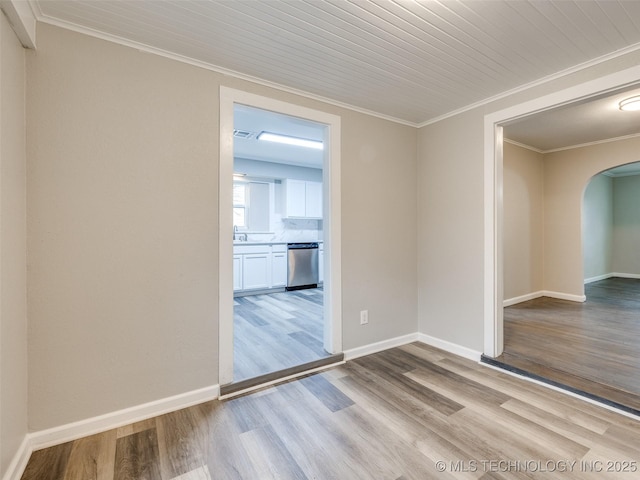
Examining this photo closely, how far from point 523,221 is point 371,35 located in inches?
167

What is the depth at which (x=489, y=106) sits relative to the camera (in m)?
2.68

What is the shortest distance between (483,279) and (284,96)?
7.80 ft

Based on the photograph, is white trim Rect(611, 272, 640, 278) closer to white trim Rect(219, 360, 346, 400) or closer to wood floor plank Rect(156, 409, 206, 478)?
white trim Rect(219, 360, 346, 400)

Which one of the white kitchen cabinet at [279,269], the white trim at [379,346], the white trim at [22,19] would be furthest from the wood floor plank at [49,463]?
the white kitchen cabinet at [279,269]

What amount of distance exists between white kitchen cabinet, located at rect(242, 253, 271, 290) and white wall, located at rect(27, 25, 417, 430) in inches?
124

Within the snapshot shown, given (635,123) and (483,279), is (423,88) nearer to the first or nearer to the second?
(483,279)

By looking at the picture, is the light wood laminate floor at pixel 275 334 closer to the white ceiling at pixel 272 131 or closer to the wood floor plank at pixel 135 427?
the wood floor plank at pixel 135 427

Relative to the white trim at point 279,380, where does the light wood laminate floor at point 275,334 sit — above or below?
above

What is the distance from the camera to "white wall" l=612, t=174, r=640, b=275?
22.3ft

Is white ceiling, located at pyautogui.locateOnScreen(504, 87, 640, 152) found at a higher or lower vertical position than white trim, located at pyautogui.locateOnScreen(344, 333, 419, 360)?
higher

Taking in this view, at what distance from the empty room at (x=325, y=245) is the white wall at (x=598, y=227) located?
Answer: 147 inches

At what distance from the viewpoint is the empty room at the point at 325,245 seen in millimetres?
1572

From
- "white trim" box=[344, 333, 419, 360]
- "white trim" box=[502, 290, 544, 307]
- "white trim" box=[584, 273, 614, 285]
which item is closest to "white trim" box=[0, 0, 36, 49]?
"white trim" box=[344, 333, 419, 360]

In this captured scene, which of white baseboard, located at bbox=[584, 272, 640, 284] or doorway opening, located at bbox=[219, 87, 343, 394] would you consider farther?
white baseboard, located at bbox=[584, 272, 640, 284]
